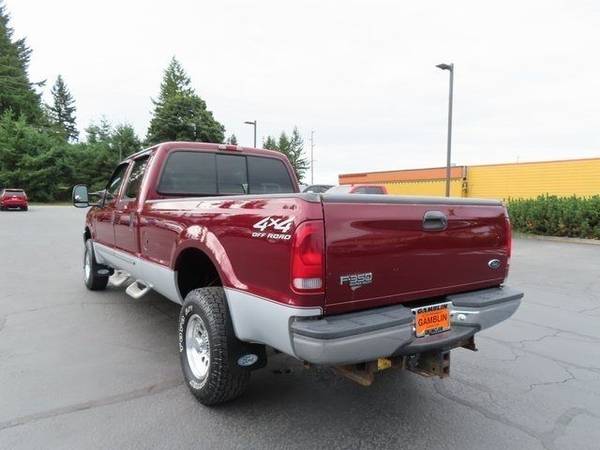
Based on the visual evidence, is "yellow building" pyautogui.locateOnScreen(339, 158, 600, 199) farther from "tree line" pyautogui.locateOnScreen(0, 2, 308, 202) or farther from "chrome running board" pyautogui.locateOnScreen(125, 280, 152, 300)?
"chrome running board" pyautogui.locateOnScreen(125, 280, 152, 300)

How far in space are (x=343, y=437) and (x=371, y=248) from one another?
1.24 meters

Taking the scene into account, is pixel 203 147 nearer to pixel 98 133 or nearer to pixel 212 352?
pixel 212 352

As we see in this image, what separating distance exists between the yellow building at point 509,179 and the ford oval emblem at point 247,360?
73.4 feet

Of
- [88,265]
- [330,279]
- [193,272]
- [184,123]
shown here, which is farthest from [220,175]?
[184,123]

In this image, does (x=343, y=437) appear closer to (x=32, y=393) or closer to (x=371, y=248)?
(x=371, y=248)

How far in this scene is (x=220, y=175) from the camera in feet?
16.7

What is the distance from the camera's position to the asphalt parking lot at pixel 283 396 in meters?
2.93

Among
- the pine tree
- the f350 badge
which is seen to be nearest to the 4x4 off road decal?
the f350 badge

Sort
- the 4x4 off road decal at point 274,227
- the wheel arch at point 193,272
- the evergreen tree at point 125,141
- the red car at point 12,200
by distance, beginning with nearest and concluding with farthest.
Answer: the 4x4 off road decal at point 274,227
the wheel arch at point 193,272
the red car at point 12,200
the evergreen tree at point 125,141

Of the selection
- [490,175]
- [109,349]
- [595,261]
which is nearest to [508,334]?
[109,349]

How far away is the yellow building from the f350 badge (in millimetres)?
22242

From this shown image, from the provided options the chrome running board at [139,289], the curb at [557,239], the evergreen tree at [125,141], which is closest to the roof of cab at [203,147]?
the chrome running board at [139,289]

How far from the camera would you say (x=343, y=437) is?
9.63 feet

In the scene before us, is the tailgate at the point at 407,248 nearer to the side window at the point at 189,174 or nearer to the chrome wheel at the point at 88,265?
the side window at the point at 189,174
